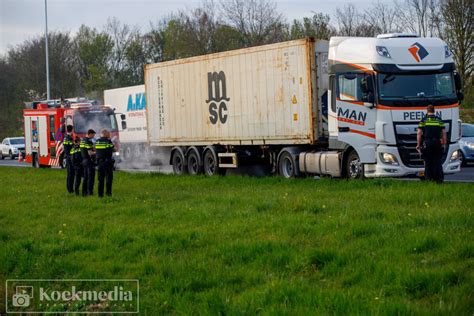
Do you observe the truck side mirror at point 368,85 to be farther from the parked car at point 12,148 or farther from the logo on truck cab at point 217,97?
the parked car at point 12,148

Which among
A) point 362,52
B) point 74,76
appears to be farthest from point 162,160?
point 74,76

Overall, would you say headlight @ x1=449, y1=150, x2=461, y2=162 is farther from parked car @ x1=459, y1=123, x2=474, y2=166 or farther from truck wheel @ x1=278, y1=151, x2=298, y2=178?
parked car @ x1=459, y1=123, x2=474, y2=166

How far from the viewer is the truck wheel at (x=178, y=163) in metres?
29.6

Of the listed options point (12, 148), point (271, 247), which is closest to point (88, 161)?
point (271, 247)

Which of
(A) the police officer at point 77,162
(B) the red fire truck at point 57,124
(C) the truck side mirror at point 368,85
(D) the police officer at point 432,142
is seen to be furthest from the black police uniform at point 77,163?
(B) the red fire truck at point 57,124

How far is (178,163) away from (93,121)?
7.86m

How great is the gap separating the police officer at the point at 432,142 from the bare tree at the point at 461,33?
85.9 ft

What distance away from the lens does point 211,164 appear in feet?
91.2

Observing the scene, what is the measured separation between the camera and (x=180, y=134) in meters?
29.5

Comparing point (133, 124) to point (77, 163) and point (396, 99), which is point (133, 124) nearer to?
point (77, 163)

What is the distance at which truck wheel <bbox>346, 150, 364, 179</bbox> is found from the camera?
21.3 meters

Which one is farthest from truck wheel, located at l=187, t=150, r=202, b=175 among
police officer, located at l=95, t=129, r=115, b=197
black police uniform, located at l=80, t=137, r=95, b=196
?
police officer, located at l=95, t=129, r=115, b=197

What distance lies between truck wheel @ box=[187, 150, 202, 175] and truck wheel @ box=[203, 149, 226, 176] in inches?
12.5

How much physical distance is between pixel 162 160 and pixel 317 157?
1039 centimetres
